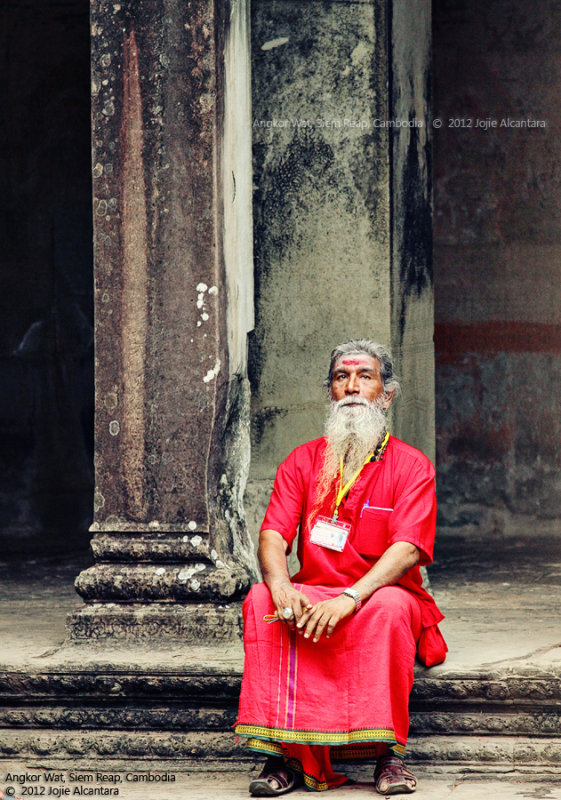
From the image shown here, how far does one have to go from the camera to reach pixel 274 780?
3852 millimetres

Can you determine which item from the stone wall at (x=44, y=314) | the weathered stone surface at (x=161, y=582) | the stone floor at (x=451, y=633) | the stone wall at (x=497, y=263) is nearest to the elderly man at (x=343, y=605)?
the stone floor at (x=451, y=633)

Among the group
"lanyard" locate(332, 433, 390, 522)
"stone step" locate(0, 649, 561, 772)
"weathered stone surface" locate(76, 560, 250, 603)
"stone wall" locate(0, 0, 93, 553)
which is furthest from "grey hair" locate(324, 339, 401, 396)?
"stone wall" locate(0, 0, 93, 553)

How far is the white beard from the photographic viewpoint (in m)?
4.21

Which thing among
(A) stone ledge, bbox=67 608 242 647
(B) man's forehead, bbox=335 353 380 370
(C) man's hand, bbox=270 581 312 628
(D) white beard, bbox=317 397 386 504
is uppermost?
(B) man's forehead, bbox=335 353 380 370

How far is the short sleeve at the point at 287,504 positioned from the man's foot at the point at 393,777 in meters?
0.79

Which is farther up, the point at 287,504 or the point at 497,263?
the point at 497,263

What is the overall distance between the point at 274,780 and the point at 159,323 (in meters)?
1.64

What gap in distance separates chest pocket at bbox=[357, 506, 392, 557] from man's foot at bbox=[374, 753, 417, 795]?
A: 66 centimetres

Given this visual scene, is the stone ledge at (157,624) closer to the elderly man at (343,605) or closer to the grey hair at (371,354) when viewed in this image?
the elderly man at (343,605)

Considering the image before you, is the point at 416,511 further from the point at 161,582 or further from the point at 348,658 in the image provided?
the point at 161,582

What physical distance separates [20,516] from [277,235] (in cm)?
293

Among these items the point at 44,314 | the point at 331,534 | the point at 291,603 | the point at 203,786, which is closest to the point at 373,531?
the point at 331,534

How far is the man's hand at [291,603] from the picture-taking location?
3848 millimetres

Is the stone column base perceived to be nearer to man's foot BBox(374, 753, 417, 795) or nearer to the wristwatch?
the wristwatch
